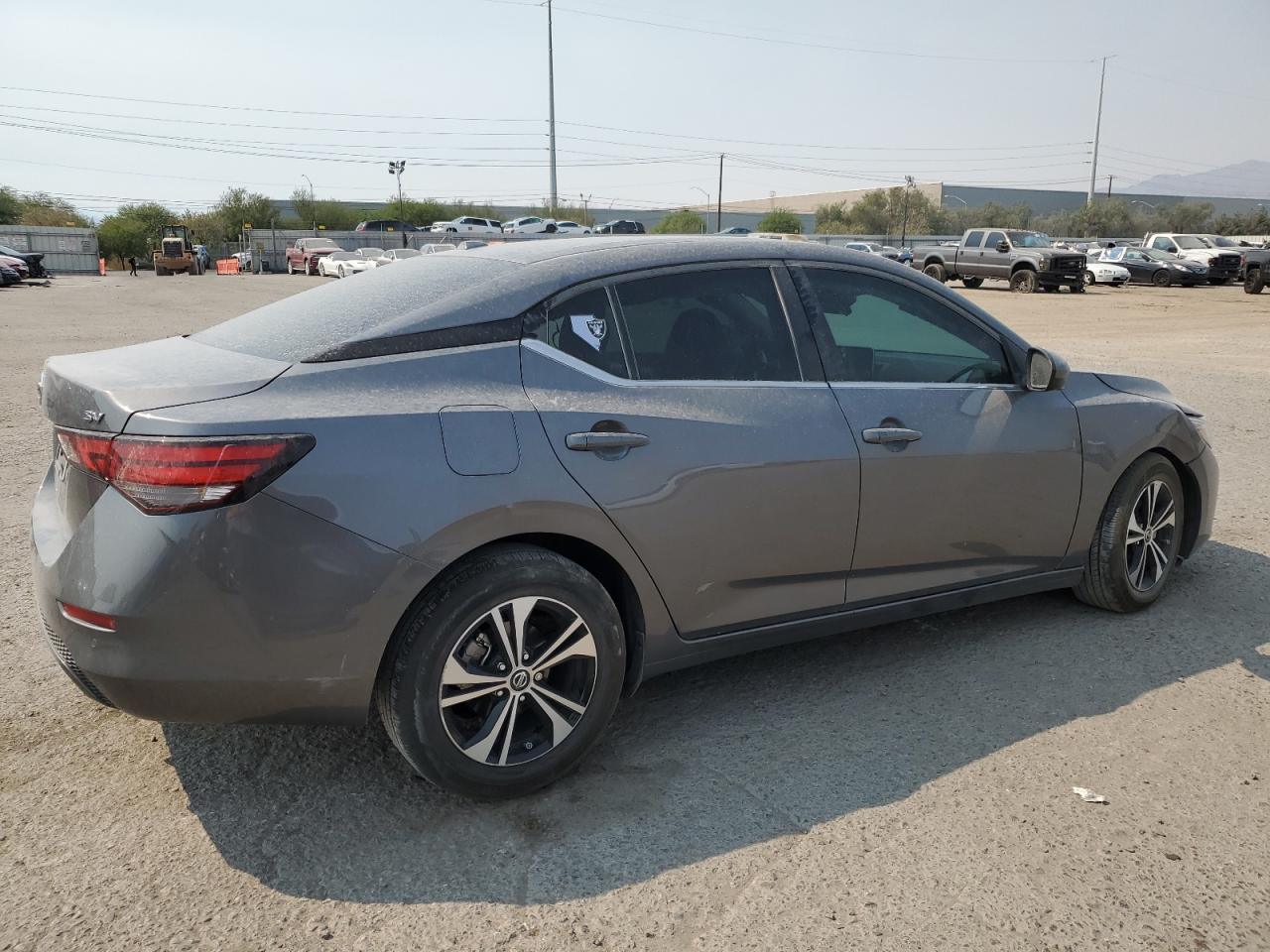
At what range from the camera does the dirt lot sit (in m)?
2.53

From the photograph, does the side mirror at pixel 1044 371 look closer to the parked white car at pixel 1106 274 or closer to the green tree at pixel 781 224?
the parked white car at pixel 1106 274

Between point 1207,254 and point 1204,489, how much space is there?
39.0 m

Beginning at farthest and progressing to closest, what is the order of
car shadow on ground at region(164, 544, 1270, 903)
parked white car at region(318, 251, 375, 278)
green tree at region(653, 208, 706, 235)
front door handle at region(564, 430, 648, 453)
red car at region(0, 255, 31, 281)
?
green tree at region(653, 208, 706, 235) → parked white car at region(318, 251, 375, 278) → red car at region(0, 255, 31, 281) → front door handle at region(564, 430, 648, 453) → car shadow on ground at region(164, 544, 1270, 903)

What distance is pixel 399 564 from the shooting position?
2.78 metres

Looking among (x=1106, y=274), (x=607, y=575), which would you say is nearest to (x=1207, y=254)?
(x=1106, y=274)

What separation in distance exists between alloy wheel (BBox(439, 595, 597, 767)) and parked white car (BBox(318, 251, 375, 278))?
136 feet

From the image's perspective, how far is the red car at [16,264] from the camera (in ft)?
136

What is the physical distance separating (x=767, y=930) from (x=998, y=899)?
2.00 ft

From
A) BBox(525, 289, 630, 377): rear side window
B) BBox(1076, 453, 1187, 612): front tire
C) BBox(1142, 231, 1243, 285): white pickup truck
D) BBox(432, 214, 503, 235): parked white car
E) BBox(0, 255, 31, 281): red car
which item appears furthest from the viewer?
BBox(432, 214, 503, 235): parked white car

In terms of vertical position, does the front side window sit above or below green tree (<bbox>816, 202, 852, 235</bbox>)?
below

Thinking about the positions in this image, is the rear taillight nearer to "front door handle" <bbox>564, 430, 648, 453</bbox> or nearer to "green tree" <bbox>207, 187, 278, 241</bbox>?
"front door handle" <bbox>564, 430, 648, 453</bbox>

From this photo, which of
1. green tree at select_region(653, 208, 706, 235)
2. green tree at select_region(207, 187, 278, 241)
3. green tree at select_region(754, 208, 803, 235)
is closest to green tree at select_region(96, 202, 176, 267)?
green tree at select_region(207, 187, 278, 241)

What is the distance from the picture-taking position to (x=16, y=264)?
139 feet

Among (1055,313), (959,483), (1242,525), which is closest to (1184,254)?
(1055,313)
